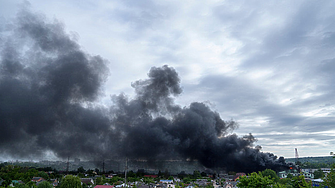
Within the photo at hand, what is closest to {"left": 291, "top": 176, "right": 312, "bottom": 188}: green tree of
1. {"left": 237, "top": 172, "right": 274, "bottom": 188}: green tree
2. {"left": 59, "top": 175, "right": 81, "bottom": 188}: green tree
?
{"left": 237, "top": 172, "right": 274, "bottom": 188}: green tree

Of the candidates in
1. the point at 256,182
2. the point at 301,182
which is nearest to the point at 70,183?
the point at 256,182

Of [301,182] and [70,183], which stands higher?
[301,182]

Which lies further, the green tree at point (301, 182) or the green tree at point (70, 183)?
the green tree at point (70, 183)

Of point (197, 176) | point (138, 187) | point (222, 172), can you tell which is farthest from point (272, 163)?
point (138, 187)

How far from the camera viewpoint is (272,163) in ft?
323

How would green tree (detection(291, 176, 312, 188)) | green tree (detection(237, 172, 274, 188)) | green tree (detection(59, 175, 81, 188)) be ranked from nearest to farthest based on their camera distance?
green tree (detection(291, 176, 312, 188)) → green tree (detection(237, 172, 274, 188)) → green tree (detection(59, 175, 81, 188))

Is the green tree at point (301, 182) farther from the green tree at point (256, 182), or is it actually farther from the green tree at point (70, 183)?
the green tree at point (70, 183)

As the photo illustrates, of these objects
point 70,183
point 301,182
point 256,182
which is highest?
point 256,182

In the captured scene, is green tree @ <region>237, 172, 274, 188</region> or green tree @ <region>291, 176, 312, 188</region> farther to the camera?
green tree @ <region>237, 172, 274, 188</region>

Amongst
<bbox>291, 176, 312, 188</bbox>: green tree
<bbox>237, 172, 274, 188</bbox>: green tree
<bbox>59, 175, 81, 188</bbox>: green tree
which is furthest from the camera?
<bbox>59, 175, 81, 188</bbox>: green tree

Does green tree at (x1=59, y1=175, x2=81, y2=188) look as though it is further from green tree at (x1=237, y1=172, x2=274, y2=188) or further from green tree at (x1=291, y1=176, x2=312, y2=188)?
green tree at (x1=291, y1=176, x2=312, y2=188)

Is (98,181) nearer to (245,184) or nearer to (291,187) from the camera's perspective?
(291,187)

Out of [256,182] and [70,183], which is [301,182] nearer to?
[256,182]

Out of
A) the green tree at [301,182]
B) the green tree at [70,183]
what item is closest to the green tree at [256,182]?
the green tree at [301,182]
